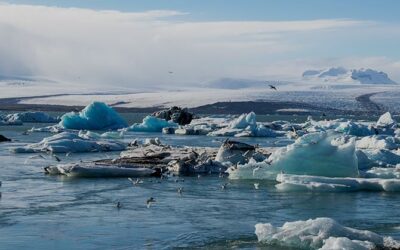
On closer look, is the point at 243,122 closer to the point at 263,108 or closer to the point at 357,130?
the point at 357,130

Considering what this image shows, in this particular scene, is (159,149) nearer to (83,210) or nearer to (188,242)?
(83,210)

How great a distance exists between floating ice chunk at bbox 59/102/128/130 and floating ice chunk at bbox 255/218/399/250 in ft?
101

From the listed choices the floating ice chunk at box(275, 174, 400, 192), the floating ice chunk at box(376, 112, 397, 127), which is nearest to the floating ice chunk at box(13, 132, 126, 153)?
the floating ice chunk at box(275, 174, 400, 192)

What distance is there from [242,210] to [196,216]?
0.97 m

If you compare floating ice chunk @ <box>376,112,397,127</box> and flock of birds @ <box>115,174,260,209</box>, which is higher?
floating ice chunk @ <box>376,112,397,127</box>

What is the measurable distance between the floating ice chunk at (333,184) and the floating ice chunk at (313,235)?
15.6 feet

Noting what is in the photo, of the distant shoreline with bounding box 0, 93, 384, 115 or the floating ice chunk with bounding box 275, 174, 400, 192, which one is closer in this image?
the floating ice chunk with bounding box 275, 174, 400, 192

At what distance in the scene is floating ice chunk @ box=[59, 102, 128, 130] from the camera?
39062 millimetres

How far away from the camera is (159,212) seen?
11.6 metres

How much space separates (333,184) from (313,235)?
5282mm

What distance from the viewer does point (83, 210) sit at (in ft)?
38.5

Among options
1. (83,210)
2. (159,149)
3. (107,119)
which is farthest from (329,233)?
(107,119)

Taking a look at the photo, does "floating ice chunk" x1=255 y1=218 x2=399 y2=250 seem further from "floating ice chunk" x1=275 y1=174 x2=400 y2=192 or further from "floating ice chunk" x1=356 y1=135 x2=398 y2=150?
"floating ice chunk" x1=356 y1=135 x2=398 y2=150

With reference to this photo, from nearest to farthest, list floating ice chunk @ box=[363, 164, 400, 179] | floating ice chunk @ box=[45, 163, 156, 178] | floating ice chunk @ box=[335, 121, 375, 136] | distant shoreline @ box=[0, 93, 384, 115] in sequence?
floating ice chunk @ box=[363, 164, 400, 179] < floating ice chunk @ box=[45, 163, 156, 178] < floating ice chunk @ box=[335, 121, 375, 136] < distant shoreline @ box=[0, 93, 384, 115]
